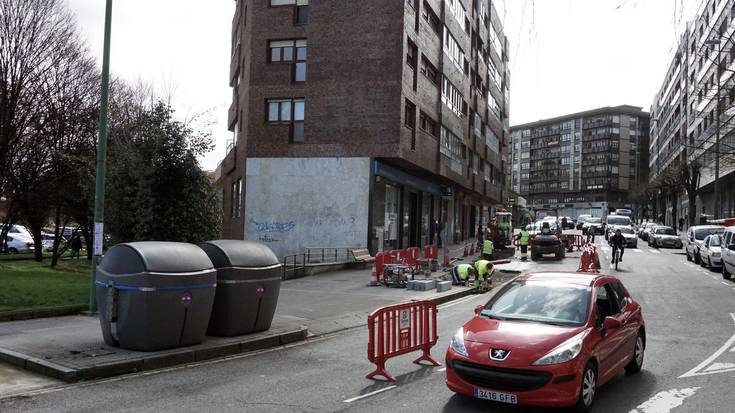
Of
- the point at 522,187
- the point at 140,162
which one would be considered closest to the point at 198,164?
the point at 140,162

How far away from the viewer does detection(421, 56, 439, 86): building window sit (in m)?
33.1

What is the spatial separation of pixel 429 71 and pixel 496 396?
3029 cm

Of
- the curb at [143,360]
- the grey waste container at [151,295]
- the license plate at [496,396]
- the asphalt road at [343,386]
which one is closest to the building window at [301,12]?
the asphalt road at [343,386]

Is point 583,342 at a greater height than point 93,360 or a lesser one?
greater

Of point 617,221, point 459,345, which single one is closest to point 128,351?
point 459,345

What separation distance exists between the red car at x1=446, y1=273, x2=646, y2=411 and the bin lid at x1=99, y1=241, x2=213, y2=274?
4.36 meters

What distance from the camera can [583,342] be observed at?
6375 millimetres

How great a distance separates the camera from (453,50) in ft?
130

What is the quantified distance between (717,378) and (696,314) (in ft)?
22.2

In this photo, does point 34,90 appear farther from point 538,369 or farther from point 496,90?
point 496,90

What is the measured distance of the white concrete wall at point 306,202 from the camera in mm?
28922

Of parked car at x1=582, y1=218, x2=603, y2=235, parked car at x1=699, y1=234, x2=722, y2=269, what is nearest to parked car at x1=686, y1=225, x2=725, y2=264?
parked car at x1=699, y1=234, x2=722, y2=269

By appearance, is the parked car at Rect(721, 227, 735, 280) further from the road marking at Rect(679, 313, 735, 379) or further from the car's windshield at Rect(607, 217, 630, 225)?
the car's windshield at Rect(607, 217, 630, 225)

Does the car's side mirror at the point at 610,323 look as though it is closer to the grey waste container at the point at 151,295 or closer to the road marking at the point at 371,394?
the road marking at the point at 371,394
